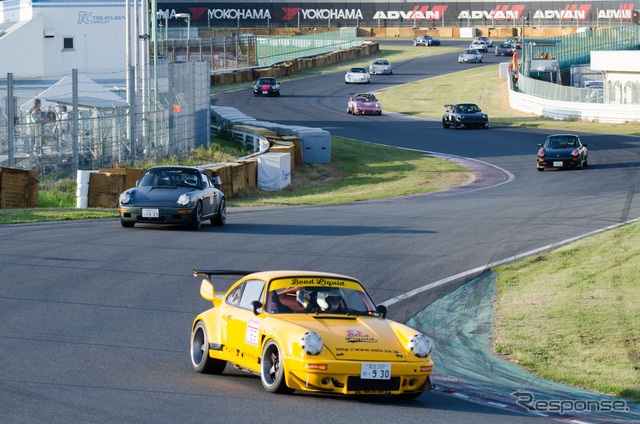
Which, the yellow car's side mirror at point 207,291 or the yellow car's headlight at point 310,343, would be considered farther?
the yellow car's side mirror at point 207,291

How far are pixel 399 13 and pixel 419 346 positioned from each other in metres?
115

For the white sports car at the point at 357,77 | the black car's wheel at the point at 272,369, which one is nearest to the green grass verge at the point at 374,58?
the white sports car at the point at 357,77

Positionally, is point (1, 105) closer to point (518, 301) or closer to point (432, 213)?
point (432, 213)

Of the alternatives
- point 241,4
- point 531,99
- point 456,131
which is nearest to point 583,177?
point 456,131

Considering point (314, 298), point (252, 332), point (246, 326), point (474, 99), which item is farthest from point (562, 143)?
point (474, 99)

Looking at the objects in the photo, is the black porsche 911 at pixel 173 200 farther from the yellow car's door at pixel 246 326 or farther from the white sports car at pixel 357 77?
the white sports car at pixel 357 77

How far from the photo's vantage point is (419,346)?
315 inches

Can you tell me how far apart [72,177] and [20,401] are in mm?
18150

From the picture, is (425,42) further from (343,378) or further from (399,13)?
(343,378)

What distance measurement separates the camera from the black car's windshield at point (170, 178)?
60.7 feet

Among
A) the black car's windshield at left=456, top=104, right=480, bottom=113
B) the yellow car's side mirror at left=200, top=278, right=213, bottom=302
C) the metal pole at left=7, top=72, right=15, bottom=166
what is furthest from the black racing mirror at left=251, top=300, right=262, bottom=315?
the black car's windshield at left=456, top=104, right=480, bottom=113

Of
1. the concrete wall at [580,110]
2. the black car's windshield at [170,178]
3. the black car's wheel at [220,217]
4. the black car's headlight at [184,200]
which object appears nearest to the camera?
the black car's headlight at [184,200]

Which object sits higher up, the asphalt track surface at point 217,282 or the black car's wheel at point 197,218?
the black car's wheel at point 197,218

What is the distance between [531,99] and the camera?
54969 mm
